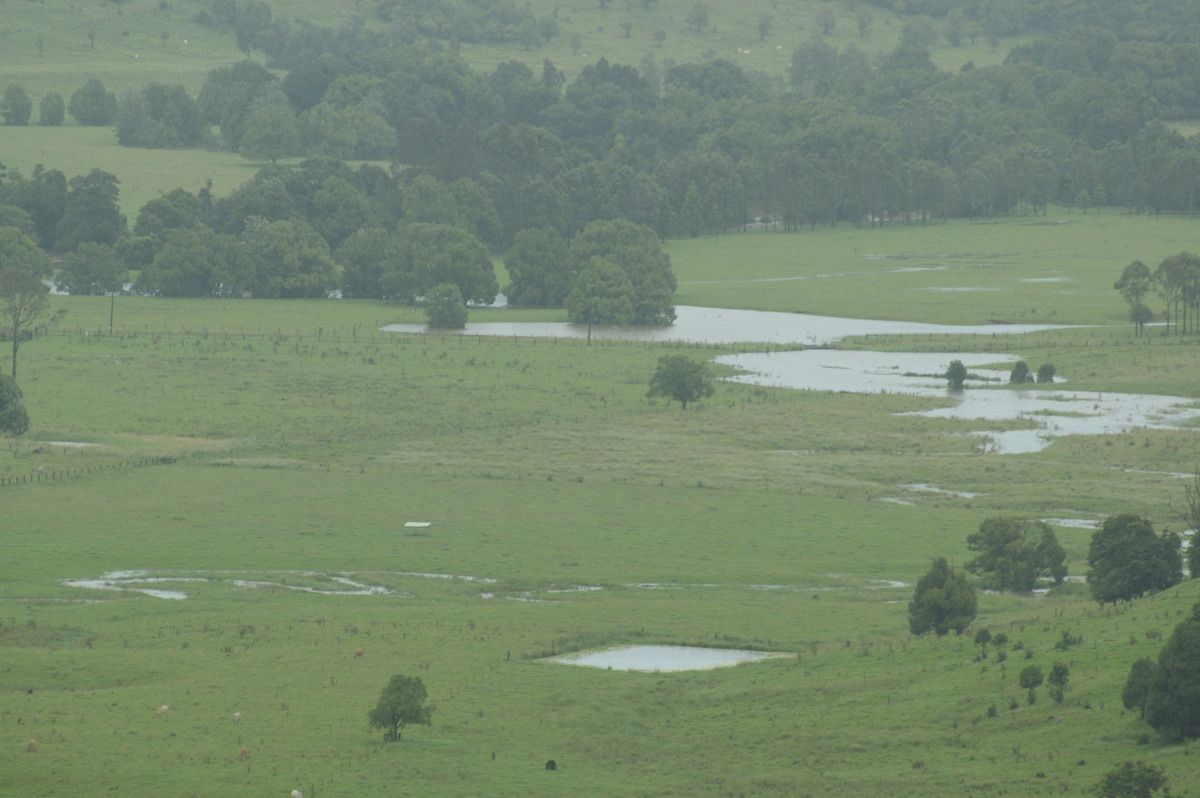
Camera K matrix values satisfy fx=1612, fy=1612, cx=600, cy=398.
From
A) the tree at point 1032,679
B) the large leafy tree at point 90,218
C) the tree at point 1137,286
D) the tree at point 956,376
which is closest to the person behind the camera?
the tree at point 1032,679

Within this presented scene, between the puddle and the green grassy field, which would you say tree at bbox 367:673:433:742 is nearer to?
the green grassy field

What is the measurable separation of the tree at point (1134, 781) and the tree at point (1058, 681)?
25.3 ft

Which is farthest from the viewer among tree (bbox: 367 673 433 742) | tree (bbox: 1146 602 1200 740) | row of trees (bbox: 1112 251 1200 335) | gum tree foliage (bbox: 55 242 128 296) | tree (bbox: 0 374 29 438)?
gum tree foliage (bbox: 55 242 128 296)

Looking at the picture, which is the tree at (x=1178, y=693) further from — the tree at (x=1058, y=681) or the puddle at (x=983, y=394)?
the puddle at (x=983, y=394)

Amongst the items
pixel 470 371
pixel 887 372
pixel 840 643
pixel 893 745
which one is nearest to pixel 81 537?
pixel 840 643

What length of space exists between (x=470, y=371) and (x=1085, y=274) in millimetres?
77405

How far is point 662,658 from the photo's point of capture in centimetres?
5262

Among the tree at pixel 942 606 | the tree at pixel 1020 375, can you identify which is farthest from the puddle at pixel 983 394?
the tree at pixel 942 606

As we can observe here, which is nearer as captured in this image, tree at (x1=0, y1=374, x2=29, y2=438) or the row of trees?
tree at (x1=0, y1=374, x2=29, y2=438)

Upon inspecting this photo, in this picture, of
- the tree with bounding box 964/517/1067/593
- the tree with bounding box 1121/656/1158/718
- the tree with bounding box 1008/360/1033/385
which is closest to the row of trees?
the tree with bounding box 1008/360/1033/385

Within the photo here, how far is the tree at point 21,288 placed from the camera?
109 m

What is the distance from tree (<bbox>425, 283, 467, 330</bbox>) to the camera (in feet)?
453

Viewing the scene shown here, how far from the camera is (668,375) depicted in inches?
3949

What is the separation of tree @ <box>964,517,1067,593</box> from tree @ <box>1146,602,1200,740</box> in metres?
22.2
